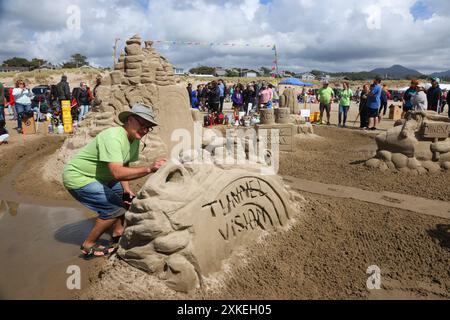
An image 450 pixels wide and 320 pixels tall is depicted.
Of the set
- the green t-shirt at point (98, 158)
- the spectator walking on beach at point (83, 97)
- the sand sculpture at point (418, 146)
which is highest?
the spectator walking on beach at point (83, 97)

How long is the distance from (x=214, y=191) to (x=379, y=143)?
179 inches

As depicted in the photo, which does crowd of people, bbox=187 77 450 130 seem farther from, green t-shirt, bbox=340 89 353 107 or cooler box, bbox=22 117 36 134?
cooler box, bbox=22 117 36 134

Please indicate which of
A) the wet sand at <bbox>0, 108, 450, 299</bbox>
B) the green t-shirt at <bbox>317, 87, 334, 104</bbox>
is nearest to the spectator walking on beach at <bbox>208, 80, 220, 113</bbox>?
the green t-shirt at <bbox>317, 87, 334, 104</bbox>

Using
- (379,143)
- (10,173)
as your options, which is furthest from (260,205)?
(10,173)

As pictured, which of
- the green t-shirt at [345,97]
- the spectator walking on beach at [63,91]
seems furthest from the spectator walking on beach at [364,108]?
the spectator walking on beach at [63,91]

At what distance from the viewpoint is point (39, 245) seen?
11.0 feet

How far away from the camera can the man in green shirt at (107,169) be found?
8.69ft

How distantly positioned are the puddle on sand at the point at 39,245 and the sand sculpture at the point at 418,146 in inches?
195

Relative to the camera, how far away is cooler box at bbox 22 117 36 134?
31.5ft

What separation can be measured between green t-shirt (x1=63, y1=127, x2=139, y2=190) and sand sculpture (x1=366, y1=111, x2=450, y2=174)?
15.5ft

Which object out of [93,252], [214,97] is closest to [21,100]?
[214,97]

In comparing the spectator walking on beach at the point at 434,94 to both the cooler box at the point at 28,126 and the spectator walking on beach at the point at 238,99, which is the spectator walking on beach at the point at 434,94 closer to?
the spectator walking on beach at the point at 238,99

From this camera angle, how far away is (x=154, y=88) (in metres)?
6.72

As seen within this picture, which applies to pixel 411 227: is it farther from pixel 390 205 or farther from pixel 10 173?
pixel 10 173
